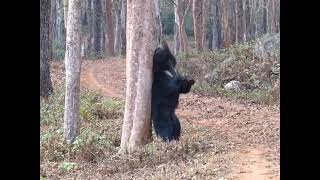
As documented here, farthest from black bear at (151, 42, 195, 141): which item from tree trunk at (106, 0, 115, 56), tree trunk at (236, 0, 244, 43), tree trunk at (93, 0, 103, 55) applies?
tree trunk at (93, 0, 103, 55)

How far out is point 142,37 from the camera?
9.55m

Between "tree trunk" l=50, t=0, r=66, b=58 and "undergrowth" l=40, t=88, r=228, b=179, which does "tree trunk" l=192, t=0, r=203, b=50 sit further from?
"tree trunk" l=50, t=0, r=66, b=58

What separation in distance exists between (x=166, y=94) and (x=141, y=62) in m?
0.97

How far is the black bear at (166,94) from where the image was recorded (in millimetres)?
9961

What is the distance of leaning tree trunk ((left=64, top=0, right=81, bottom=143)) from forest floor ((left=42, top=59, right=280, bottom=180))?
239 centimetres

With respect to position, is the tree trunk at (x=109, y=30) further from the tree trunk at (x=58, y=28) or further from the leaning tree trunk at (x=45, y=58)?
the leaning tree trunk at (x=45, y=58)

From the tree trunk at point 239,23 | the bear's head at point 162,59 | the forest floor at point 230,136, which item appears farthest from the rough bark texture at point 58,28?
the bear's head at point 162,59

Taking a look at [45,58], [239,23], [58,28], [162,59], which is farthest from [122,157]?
[58,28]

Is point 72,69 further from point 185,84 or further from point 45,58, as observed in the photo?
point 45,58

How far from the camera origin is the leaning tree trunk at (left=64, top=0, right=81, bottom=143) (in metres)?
11.2
